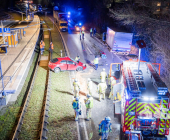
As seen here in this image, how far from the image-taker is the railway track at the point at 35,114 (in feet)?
29.7

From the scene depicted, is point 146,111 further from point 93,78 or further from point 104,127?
point 93,78

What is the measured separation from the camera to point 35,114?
424 inches

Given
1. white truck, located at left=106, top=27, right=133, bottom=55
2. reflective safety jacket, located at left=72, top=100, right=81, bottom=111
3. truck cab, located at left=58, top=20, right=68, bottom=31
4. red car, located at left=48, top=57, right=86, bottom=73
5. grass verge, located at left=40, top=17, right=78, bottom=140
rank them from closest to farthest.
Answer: grass verge, located at left=40, top=17, right=78, bottom=140, reflective safety jacket, located at left=72, top=100, right=81, bottom=111, red car, located at left=48, top=57, right=86, bottom=73, white truck, located at left=106, top=27, right=133, bottom=55, truck cab, located at left=58, top=20, right=68, bottom=31

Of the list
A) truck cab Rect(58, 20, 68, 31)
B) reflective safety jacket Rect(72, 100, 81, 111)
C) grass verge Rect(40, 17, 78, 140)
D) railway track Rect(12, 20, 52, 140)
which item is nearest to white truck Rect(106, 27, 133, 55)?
grass verge Rect(40, 17, 78, 140)

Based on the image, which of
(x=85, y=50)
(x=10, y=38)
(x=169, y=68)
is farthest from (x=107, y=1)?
(x=169, y=68)

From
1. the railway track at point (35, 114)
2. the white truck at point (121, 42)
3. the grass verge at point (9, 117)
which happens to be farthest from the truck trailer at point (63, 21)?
the grass verge at point (9, 117)

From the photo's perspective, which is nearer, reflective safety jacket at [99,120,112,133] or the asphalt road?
reflective safety jacket at [99,120,112,133]

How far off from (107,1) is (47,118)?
36522mm

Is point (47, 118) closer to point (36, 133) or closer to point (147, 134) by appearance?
point (36, 133)

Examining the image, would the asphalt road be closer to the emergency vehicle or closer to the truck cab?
the emergency vehicle

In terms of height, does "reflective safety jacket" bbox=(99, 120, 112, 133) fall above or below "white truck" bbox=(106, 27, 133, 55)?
below

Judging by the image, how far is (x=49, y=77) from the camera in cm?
1551

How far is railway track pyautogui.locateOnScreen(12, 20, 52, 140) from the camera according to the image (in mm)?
9039

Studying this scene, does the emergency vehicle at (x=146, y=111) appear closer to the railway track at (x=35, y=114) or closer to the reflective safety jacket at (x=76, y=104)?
the reflective safety jacket at (x=76, y=104)
